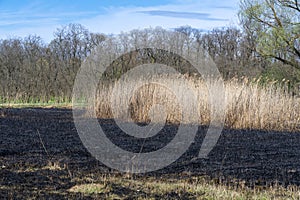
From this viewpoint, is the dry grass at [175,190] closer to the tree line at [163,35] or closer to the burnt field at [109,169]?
the burnt field at [109,169]

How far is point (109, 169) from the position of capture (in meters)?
4.23

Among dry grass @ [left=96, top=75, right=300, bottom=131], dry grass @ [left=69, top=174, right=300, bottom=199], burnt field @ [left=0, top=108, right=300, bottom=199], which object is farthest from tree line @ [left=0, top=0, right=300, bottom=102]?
dry grass @ [left=69, top=174, right=300, bottom=199]

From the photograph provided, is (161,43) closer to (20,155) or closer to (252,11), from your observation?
(252,11)

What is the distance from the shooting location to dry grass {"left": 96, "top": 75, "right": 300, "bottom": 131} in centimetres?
878

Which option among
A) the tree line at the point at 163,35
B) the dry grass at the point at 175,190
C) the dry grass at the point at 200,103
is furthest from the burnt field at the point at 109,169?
the tree line at the point at 163,35

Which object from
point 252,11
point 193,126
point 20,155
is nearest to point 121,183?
point 20,155

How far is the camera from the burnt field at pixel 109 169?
3.66 metres

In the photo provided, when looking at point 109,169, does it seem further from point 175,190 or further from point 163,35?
point 163,35

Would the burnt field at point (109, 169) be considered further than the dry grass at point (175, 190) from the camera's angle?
Yes

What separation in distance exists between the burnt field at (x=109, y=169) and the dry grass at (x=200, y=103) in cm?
129

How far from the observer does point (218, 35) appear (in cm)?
1941

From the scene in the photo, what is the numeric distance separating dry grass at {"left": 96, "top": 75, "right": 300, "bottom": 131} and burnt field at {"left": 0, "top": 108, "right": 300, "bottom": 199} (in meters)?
1.29

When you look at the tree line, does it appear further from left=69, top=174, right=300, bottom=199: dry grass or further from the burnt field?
left=69, top=174, right=300, bottom=199: dry grass

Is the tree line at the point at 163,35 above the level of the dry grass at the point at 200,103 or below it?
above
